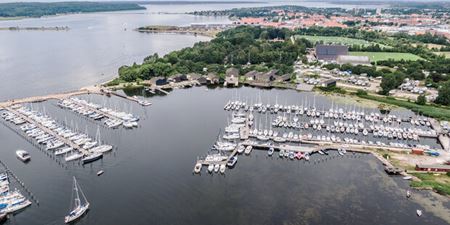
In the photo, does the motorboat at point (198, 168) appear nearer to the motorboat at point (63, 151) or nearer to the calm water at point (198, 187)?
the calm water at point (198, 187)

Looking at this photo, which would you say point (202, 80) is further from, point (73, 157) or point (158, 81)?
point (73, 157)

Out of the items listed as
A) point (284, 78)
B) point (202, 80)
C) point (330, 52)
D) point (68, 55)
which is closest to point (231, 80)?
point (202, 80)

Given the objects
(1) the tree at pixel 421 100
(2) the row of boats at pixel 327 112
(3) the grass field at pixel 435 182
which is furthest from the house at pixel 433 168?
(1) the tree at pixel 421 100

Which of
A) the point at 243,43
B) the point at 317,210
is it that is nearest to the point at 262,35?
the point at 243,43


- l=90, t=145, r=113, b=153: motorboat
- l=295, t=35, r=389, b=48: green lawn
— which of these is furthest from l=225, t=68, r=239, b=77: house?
l=295, t=35, r=389, b=48: green lawn

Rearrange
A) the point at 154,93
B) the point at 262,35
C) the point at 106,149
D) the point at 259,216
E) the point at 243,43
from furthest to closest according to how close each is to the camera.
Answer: the point at 262,35 < the point at 243,43 < the point at 154,93 < the point at 106,149 < the point at 259,216

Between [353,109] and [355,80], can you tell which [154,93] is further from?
[355,80]

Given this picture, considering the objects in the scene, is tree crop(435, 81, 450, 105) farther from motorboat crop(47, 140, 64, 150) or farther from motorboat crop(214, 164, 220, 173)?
motorboat crop(47, 140, 64, 150)
